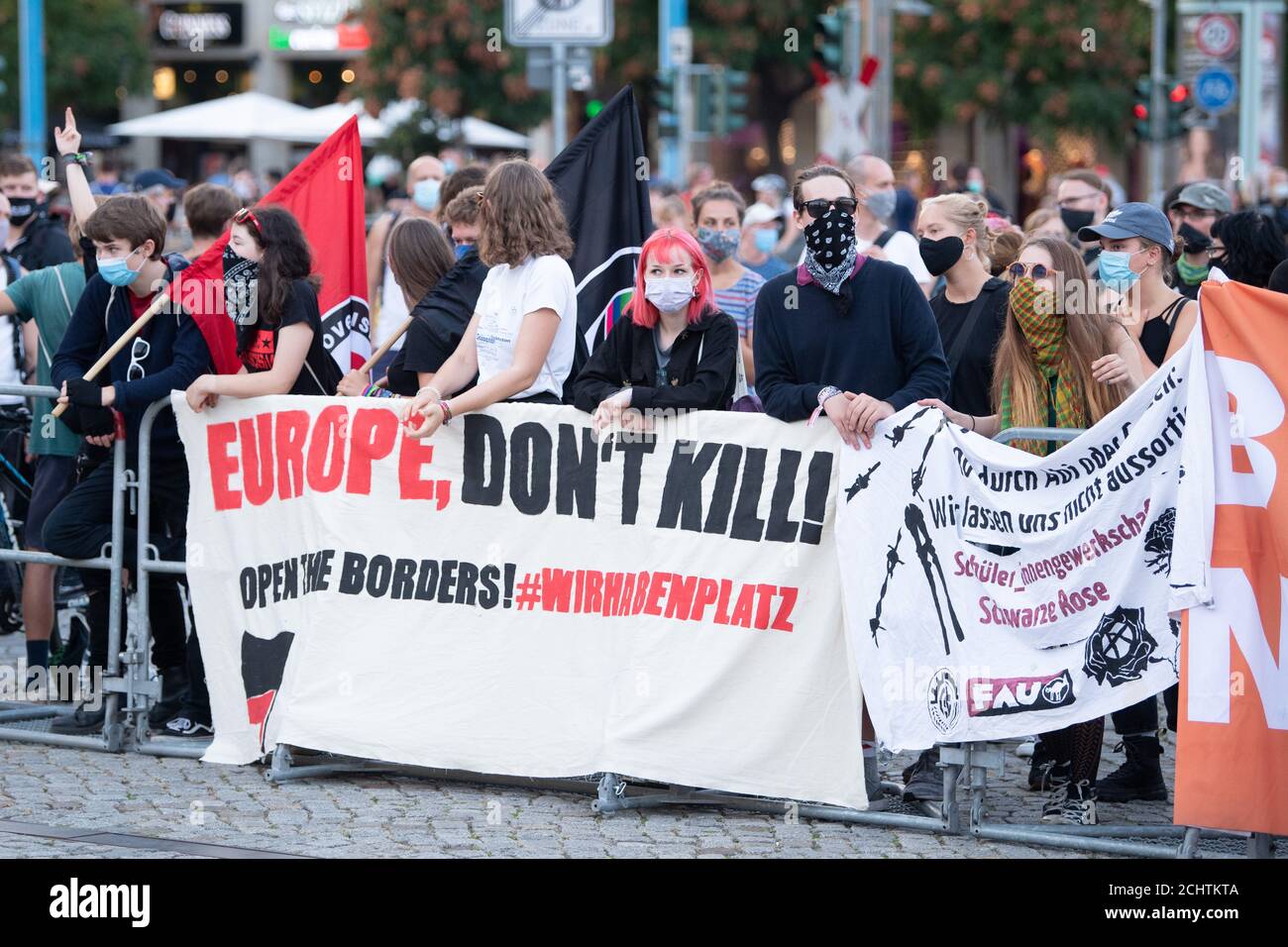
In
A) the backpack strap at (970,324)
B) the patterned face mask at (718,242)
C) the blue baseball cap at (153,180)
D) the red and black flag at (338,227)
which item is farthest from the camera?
the blue baseball cap at (153,180)

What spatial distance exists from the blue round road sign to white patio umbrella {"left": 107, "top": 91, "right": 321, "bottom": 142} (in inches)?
586

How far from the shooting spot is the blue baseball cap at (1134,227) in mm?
7043

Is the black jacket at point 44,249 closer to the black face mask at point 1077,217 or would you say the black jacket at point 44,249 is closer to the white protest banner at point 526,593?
the white protest banner at point 526,593

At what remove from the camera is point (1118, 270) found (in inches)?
281

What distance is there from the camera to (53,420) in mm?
8453

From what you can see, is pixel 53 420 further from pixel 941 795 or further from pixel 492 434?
pixel 941 795

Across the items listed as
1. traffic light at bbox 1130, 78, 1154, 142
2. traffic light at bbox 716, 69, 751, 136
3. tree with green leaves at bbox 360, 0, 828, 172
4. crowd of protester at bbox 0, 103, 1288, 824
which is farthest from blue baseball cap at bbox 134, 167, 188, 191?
tree with green leaves at bbox 360, 0, 828, 172

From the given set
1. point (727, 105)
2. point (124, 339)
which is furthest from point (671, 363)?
point (727, 105)

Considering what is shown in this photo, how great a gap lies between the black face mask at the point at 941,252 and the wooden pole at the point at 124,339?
2910mm

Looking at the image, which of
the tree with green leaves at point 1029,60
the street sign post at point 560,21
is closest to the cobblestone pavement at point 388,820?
the street sign post at point 560,21

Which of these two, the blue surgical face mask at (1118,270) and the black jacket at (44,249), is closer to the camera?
the blue surgical face mask at (1118,270)

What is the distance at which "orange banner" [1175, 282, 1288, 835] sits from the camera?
5.92 meters

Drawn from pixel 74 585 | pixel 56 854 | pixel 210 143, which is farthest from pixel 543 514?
pixel 210 143

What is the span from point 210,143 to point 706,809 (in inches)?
1865
